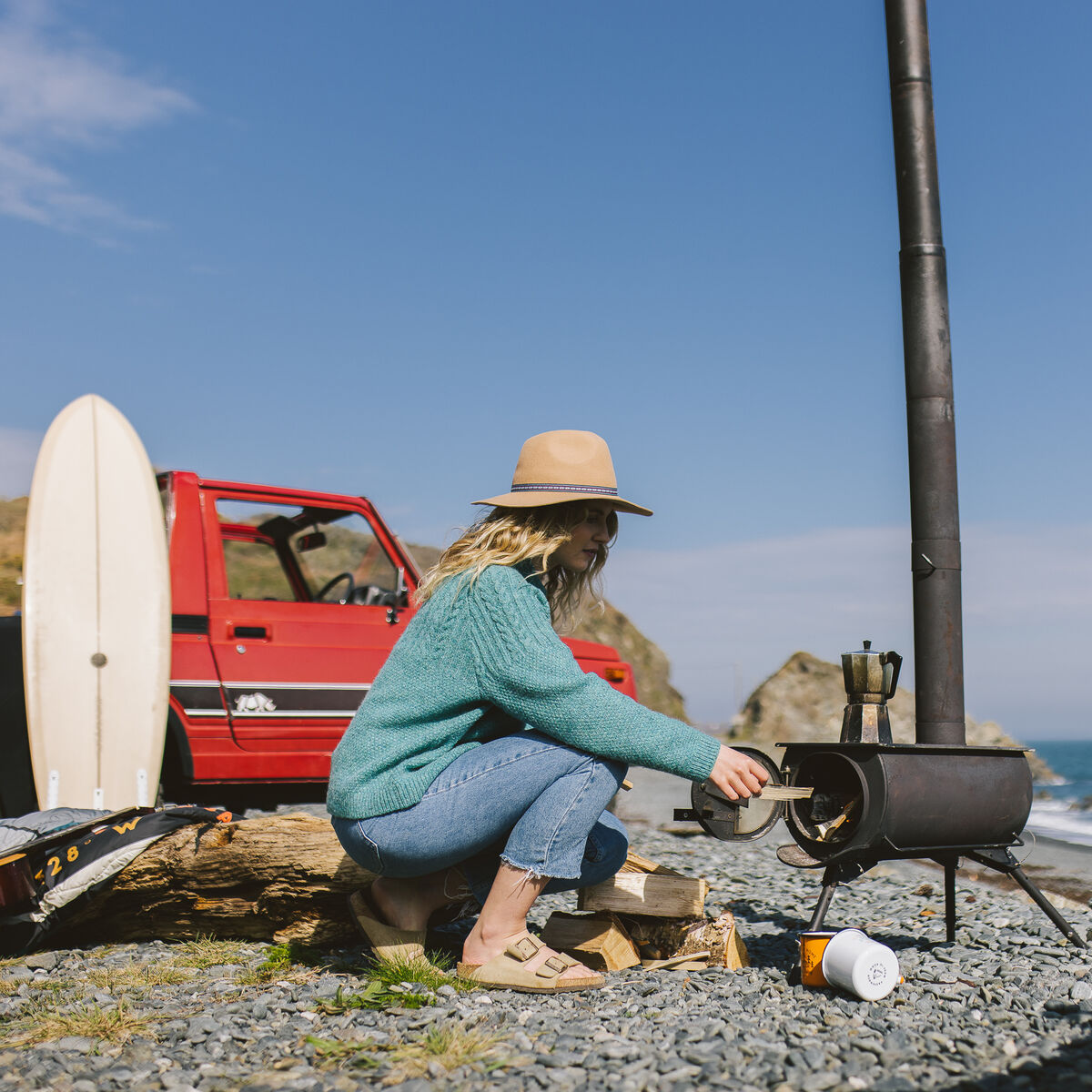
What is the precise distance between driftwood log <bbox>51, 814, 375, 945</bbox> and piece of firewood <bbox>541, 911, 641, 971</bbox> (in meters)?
0.69

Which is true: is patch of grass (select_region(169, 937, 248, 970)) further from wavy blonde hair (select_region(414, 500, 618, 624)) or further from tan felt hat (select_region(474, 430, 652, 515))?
tan felt hat (select_region(474, 430, 652, 515))

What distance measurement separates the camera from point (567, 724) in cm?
289

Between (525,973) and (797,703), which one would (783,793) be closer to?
(525,973)

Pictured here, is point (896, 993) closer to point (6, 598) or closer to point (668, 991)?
point (668, 991)

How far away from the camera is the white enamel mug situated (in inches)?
109

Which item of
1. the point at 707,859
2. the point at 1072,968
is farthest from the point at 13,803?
the point at 1072,968

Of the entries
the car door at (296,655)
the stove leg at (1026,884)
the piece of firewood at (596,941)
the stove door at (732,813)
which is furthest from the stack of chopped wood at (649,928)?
the car door at (296,655)

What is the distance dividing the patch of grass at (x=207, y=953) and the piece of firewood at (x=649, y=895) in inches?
47.6

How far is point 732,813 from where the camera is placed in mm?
3078

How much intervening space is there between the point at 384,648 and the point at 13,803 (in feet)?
6.88

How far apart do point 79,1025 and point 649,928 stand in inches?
67.8

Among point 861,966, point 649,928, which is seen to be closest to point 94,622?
point 649,928

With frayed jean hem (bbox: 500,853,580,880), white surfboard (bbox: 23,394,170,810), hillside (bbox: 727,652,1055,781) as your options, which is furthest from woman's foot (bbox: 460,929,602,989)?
hillside (bbox: 727,652,1055,781)

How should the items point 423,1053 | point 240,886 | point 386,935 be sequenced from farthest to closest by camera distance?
point 240,886 → point 386,935 → point 423,1053
